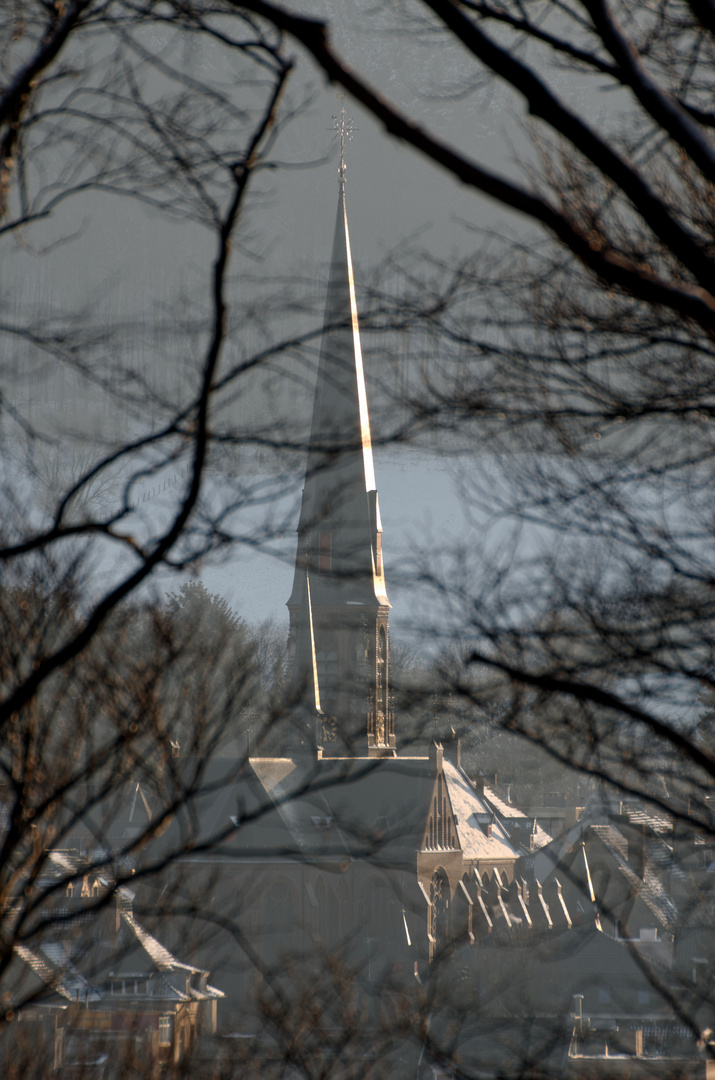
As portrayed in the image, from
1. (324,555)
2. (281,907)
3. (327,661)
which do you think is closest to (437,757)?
(327,661)

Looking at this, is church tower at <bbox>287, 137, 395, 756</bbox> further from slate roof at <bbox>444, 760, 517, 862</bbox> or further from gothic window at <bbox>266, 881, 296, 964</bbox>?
slate roof at <bbox>444, 760, 517, 862</bbox>

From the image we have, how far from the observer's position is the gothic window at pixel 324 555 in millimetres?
5579

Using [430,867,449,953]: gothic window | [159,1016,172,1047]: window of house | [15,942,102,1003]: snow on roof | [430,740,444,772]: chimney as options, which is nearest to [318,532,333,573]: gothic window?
[15,942,102,1003]: snow on roof

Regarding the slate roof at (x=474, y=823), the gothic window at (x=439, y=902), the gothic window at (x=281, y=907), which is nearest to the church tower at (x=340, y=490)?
the gothic window at (x=281, y=907)

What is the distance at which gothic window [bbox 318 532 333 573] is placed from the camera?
5579mm

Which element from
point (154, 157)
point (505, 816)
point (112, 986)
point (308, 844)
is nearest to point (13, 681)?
point (154, 157)

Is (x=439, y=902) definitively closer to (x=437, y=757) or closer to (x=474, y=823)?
(x=437, y=757)

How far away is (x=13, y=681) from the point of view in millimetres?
6680

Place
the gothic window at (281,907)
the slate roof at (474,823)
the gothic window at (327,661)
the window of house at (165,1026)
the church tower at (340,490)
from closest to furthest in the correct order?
the church tower at (340,490), the window of house at (165,1026), the gothic window at (281,907), the gothic window at (327,661), the slate roof at (474,823)

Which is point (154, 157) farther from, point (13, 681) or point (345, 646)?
point (345, 646)

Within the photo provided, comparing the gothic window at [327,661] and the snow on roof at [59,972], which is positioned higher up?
the gothic window at [327,661]

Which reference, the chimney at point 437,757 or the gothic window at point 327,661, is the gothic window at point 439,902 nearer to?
the chimney at point 437,757

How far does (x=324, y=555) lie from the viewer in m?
5.68

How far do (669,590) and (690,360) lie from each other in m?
1.12
